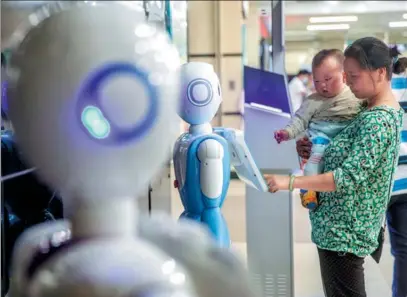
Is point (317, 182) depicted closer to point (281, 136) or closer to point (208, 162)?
point (208, 162)

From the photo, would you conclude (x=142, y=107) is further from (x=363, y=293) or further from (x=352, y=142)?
(x=363, y=293)

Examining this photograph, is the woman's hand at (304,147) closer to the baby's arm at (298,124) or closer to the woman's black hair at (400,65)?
the baby's arm at (298,124)

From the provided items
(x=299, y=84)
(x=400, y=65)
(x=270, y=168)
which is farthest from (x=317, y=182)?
(x=299, y=84)

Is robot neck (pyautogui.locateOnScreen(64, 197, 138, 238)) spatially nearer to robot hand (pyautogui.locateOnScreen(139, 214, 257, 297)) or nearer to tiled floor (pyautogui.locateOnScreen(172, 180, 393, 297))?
robot hand (pyautogui.locateOnScreen(139, 214, 257, 297))

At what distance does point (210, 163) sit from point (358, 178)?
38cm

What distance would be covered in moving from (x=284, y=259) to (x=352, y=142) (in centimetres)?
71

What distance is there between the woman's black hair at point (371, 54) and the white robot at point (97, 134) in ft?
2.60

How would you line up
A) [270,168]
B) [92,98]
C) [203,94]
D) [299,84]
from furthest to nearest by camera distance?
[299,84] → [270,168] → [203,94] → [92,98]

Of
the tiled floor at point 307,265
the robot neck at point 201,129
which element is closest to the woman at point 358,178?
the tiled floor at point 307,265

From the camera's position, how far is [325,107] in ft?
4.65

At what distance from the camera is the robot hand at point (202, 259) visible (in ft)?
1.73

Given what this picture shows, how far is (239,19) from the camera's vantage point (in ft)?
18.9

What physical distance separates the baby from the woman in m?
0.05

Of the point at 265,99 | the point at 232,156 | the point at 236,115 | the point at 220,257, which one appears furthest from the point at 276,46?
the point at 236,115
